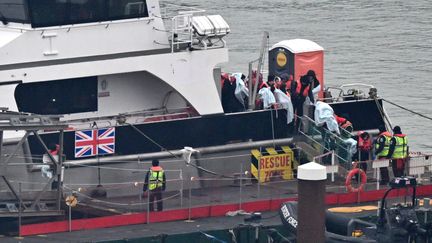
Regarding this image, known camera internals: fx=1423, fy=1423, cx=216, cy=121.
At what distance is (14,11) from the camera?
80.2ft

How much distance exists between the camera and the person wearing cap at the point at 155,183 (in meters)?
23.3

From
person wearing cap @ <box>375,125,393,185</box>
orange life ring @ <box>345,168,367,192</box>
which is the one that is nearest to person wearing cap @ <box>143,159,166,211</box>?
orange life ring @ <box>345,168,367,192</box>

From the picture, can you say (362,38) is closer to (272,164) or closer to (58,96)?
(272,164)

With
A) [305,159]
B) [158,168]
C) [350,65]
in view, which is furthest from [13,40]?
[350,65]

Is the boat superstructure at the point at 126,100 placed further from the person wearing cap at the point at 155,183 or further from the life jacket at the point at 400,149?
the life jacket at the point at 400,149

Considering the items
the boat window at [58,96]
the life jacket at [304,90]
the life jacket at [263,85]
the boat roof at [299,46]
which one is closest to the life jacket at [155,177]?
the boat window at [58,96]

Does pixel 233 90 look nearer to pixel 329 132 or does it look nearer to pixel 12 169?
pixel 329 132

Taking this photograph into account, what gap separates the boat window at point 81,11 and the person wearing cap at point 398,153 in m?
4.95

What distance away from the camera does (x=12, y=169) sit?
23266 millimetres

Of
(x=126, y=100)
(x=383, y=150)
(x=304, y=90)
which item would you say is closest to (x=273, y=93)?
(x=304, y=90)

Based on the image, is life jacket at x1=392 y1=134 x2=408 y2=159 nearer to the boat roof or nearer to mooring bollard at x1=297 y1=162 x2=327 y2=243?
the boat roof

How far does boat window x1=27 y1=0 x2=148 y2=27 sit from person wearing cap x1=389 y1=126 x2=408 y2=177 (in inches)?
195

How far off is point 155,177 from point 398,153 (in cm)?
470

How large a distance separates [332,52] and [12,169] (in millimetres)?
23090
